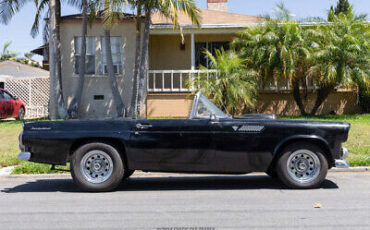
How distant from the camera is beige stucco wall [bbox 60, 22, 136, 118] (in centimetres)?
1747

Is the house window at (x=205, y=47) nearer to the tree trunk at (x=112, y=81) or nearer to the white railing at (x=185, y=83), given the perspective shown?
the white railing at (x=185, y=83)

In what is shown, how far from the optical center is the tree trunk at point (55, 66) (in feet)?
52.2

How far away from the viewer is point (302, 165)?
6.25 metres

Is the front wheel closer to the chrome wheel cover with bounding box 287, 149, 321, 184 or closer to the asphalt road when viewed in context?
the asphalt road

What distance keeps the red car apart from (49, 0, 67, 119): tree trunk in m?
2.48

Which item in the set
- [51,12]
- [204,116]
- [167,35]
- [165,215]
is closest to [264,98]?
[167,35]

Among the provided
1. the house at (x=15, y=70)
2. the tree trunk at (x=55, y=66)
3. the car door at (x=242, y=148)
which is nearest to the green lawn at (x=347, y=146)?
the tree trunk at (x=55, y=66)

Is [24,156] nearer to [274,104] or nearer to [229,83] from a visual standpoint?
[229,83]

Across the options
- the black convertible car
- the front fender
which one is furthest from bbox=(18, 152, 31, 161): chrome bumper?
the front fender

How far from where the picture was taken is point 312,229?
4.26 m

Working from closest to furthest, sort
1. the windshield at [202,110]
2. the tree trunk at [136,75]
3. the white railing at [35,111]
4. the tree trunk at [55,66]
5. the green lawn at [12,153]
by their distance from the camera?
the windshield at [202,110] < the green lawn at [12,153] < the tree trunk at [55,66] < the tree trunk at [136,75] < the white railing at [35,111]

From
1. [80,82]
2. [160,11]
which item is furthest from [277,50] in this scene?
[80,82]

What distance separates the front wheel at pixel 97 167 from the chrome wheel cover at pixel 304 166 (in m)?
2.69

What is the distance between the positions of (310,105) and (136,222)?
1433cm
